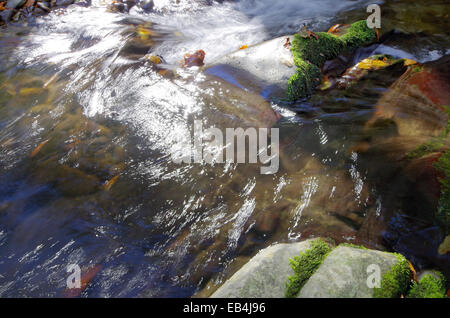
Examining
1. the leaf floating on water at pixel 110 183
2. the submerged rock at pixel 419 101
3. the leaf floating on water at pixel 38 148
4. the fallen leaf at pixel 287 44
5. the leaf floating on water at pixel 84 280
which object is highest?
the fallen leaf at pixel 287 44

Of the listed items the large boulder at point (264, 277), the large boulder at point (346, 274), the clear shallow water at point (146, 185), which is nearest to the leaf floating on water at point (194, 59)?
the clear shallow water at point (146, 185)

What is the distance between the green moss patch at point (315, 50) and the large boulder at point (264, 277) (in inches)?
92.1

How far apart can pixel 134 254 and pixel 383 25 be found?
17.2 feet

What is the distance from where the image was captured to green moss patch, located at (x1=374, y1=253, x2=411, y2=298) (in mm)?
1889

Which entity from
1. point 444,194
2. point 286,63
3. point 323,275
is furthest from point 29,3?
point 444,194

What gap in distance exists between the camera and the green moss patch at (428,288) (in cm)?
198

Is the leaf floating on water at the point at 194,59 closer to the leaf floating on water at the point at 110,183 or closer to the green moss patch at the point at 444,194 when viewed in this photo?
the leaf floating on water at the point at 110,183

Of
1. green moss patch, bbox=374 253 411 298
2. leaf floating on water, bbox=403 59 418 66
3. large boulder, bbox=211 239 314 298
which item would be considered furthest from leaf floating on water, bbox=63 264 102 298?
leaf floating on water, bbox=403 59 418 66

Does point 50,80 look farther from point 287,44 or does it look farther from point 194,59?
point 287,44

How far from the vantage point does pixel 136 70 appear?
4848 millimetres

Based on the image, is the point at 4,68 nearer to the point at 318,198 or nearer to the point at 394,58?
the point at 318,198

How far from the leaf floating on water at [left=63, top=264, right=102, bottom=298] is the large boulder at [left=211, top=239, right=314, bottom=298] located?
45.2 inches

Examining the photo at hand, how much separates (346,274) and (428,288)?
0.58 meters
